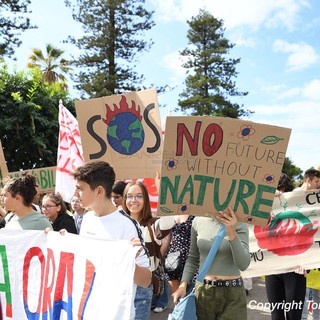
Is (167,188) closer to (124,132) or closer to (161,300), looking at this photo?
(124,132)

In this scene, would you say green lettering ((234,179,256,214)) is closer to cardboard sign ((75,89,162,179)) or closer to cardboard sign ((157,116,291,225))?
cardboard sign ((157,116,291,225))

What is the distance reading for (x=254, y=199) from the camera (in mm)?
2691

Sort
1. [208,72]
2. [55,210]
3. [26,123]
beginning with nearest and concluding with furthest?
[55,210], [26,123], [208,72]

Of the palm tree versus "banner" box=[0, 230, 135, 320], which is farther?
the palm tree

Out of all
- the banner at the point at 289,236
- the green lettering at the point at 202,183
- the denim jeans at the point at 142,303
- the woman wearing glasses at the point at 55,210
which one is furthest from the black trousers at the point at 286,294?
the woman wearing glasses at the point at 55,210

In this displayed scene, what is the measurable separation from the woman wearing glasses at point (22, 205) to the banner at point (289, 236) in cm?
221

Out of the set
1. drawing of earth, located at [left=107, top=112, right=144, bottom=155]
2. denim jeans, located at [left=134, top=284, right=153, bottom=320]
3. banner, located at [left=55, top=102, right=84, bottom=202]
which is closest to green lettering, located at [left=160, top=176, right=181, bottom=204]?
denim jeans, located at [left=134, top=284, right=153, bottom=320]

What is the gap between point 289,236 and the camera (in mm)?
4625

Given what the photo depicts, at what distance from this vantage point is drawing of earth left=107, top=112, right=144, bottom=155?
487 centimetres

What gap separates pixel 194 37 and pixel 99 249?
3094cm

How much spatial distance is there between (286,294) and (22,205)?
2415 mm

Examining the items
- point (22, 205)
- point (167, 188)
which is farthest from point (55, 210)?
point (167, 188)

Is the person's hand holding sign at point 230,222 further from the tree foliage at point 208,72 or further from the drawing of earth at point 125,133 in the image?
the tree foliage at point 208,72

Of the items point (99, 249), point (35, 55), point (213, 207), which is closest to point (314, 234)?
point (213, 207)
